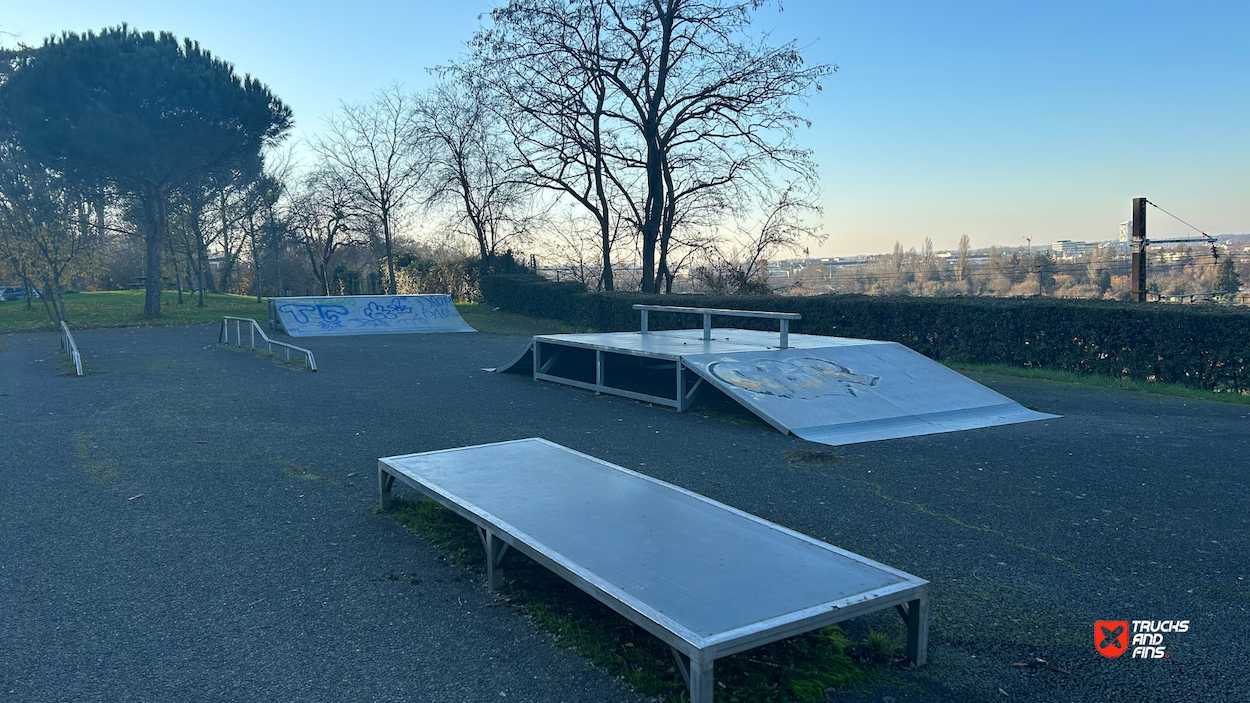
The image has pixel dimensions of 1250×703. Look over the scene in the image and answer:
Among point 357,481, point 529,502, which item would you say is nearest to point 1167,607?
point 529,502

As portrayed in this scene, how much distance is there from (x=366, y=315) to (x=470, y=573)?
62.1 feet

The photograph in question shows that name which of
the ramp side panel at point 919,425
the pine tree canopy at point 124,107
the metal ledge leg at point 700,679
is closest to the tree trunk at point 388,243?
the pine tree canopy at point 124,107

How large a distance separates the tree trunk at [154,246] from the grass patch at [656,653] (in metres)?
24.3

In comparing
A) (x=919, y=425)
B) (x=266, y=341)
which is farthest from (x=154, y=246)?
(x=919, y=425)

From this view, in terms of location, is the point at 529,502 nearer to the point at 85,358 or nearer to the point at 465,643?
the point at 465,643

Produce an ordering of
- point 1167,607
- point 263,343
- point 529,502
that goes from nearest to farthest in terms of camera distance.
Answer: point 1167,607, point 529,502, point 263,343

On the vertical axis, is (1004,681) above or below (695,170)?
below

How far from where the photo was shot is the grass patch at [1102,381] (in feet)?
31.2

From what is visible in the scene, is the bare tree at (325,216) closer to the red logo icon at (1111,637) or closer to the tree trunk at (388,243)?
the tree trunk at (388,243)

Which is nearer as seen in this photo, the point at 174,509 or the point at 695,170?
the point at 174,509

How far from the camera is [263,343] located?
17.8m

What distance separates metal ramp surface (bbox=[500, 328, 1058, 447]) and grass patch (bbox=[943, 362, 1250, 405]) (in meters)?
2.79

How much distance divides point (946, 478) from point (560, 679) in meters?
3.85

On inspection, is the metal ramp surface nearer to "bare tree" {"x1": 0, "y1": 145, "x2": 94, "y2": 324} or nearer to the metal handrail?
the metal handrail
